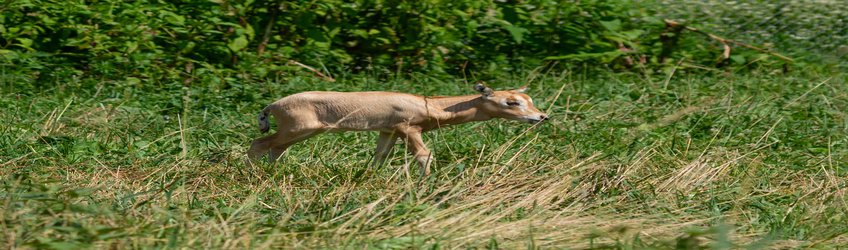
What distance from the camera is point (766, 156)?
25.7ft

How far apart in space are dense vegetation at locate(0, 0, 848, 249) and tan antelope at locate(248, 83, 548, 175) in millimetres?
151

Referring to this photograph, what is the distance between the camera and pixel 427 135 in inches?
316

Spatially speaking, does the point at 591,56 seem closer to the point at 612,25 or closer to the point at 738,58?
the point at 612,25

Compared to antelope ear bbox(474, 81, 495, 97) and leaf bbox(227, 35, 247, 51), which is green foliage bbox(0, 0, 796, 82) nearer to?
leaf bbox(227, 35, 247, 51)

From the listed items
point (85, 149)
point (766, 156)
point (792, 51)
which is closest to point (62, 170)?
point (85, 149)

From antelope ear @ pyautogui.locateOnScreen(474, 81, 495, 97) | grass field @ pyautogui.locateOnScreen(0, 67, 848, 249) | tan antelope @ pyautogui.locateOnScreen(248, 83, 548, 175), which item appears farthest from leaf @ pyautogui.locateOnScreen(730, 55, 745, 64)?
antelope ear @ pyautogui.locateOnScreen(474, 81, 495, 97)

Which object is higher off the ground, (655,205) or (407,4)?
(655,205)

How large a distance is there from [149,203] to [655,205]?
2434mm

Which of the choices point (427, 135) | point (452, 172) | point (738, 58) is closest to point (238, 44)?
point (427, 135)

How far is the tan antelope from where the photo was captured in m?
7.32

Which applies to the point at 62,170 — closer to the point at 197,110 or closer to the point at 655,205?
the point at 197,110

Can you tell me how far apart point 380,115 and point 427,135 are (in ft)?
2.36

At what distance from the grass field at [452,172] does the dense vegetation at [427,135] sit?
18 mm

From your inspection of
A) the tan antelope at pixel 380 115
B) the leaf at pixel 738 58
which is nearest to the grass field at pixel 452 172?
the tan antelope at pixel 380 115
